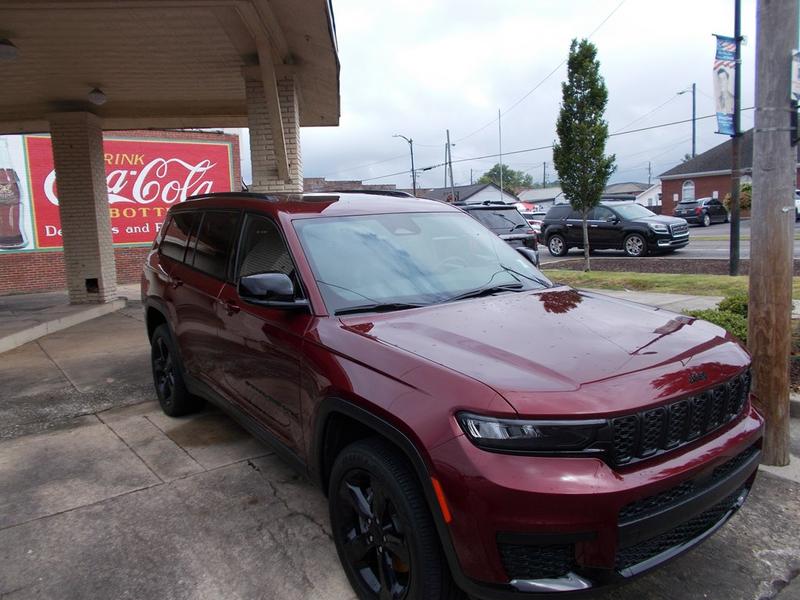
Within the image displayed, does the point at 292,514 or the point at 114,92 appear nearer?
the point at 292,514

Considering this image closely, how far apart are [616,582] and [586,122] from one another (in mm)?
12613

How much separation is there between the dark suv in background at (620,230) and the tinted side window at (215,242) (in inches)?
573

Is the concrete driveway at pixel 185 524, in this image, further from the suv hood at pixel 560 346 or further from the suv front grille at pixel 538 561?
the suv hood at pixel 560 346

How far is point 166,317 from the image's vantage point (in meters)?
4.82

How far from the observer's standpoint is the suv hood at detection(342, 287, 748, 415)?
2.09 metres

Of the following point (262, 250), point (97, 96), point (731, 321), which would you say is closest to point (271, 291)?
point (262, 250)

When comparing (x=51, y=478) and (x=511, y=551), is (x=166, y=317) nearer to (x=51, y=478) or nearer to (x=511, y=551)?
(x=51, y=478)

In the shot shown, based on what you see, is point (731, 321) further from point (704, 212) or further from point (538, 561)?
point (704, 212)

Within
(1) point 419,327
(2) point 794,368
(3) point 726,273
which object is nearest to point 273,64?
(1) point 419,327

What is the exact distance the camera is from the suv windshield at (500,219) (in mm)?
11508

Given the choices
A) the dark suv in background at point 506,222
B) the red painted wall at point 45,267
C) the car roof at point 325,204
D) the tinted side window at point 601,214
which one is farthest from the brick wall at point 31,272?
the tinted side window at point 601,214

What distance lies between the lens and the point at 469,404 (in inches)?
80.9

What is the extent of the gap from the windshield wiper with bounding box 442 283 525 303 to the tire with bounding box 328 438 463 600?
0.99 meters

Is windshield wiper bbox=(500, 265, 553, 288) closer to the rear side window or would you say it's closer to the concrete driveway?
the concrete driveway
